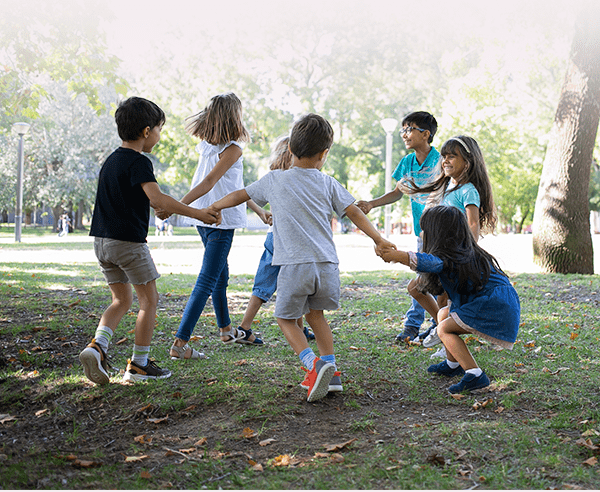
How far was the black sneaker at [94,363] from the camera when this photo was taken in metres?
3.67

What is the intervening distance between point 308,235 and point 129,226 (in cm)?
123

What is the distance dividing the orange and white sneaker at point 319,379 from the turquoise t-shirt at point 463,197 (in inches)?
64.0

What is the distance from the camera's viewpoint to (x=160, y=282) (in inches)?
390

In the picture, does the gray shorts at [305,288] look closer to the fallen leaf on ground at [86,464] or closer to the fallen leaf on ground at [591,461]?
the fallen leaf on ground at [86,464]

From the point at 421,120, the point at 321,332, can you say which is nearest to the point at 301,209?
the point at 321,332

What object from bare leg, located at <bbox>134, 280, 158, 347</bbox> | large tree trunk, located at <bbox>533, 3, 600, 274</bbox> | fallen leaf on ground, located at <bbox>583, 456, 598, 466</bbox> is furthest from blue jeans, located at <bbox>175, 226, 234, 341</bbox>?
large tree trunk, located at <bbox>533, 3, 600, 274</bbox>

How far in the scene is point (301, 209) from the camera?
3562mm

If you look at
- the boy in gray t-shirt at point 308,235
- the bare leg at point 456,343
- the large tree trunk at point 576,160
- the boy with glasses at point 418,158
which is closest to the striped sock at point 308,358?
the boy in gray t-shirt at point 308,235

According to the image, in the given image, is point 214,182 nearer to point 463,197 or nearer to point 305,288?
point 305,288

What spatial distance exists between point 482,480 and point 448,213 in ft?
5.82

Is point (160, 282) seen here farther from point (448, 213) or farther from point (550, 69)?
point (550, 69)

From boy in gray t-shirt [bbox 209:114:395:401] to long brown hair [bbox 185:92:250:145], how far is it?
2.97 feet

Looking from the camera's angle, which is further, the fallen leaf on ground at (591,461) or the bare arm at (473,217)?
the bare arm at (473,217)

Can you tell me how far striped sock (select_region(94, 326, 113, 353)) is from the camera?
387 centimetres
